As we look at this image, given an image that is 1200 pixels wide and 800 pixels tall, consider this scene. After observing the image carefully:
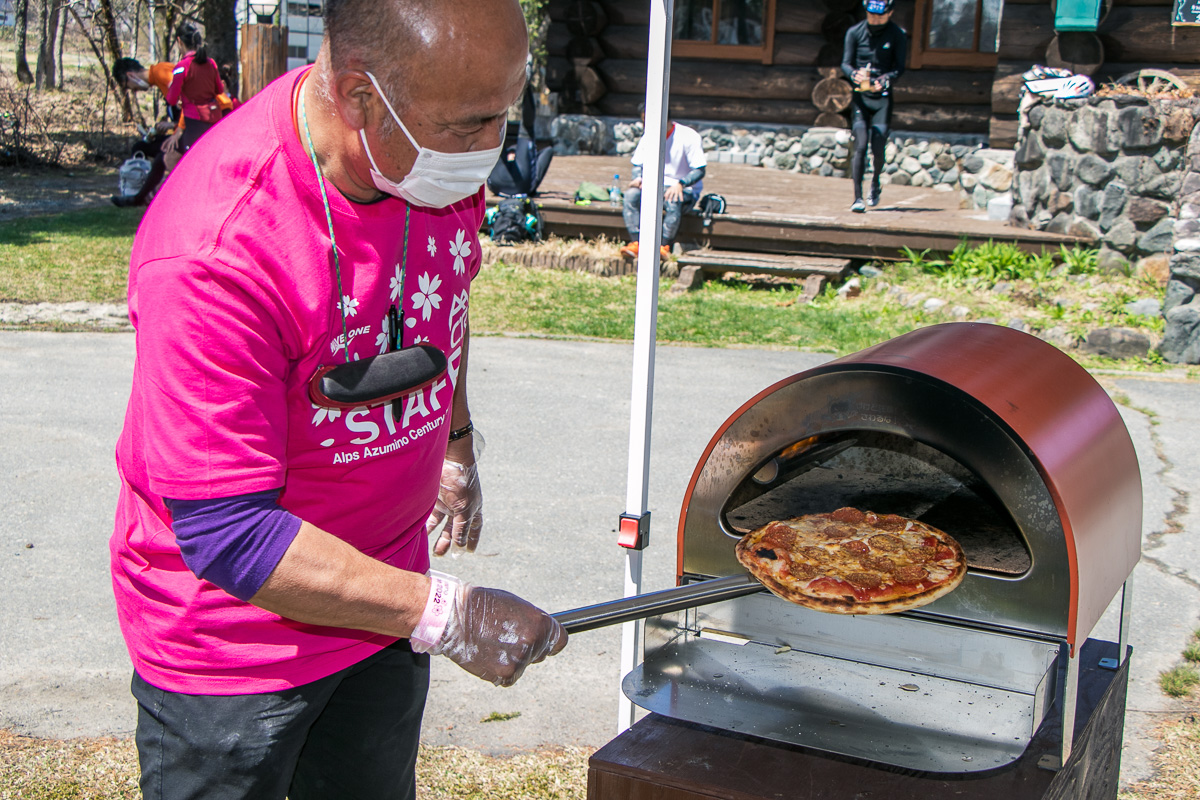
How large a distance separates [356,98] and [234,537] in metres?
0.59

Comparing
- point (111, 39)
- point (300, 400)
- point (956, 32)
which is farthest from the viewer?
point (111, 39)

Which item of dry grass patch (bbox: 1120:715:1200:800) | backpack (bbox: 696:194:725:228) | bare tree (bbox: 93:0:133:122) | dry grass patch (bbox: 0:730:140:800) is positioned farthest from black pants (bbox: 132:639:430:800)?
bare tree (bbox: 93:0:133:122)

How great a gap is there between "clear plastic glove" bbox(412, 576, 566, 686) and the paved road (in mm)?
1390

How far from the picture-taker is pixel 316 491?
5.04 feet

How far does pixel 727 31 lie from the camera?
12945mm

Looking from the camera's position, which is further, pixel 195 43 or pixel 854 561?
pixel 195 43

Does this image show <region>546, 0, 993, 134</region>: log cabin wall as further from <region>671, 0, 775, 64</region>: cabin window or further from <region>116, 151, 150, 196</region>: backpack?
<region>116, 151, 150, 196</region>: backpack

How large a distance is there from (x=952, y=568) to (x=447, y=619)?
0.92m

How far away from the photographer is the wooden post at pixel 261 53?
26.8 feet

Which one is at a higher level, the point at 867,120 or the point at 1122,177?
the point at 867,120

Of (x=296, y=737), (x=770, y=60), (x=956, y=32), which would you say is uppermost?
(x=956, y=32)

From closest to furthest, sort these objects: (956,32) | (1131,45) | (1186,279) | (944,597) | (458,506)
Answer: (944,597)
(458,506)
(1186,279)
(1131,45)
(956,32)

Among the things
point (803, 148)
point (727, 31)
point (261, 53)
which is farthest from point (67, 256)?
point (803, 148)

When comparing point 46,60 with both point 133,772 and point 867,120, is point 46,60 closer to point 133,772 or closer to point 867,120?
point 867,120
